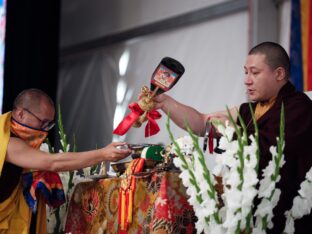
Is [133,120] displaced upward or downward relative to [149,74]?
downward

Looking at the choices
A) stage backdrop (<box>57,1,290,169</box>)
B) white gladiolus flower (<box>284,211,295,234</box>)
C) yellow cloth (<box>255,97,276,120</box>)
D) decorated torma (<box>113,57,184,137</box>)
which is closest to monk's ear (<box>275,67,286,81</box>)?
yellow cloth (<box>255,97,276,120</box>)

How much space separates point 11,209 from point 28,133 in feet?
1.12

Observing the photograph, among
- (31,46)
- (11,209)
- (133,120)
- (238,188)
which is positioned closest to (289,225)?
(238,188)

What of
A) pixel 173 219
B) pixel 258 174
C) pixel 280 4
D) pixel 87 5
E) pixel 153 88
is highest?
pixel 87 5

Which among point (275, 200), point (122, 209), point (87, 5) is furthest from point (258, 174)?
point (87, 5)

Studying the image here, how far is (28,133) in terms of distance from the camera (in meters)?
2.90

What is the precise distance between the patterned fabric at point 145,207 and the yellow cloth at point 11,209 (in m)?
0.24

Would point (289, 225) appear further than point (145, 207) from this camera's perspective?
No

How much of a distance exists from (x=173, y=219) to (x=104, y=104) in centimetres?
406

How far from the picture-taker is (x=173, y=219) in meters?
2.40

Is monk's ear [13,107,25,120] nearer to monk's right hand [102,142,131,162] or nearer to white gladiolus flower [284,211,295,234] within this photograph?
monk's right hand [102,142,131,162]

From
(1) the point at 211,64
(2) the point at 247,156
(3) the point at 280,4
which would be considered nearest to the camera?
(2) the point at 247,156

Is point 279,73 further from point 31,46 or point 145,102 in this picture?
point 31,46

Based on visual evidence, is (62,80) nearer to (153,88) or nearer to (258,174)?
(153,88)
